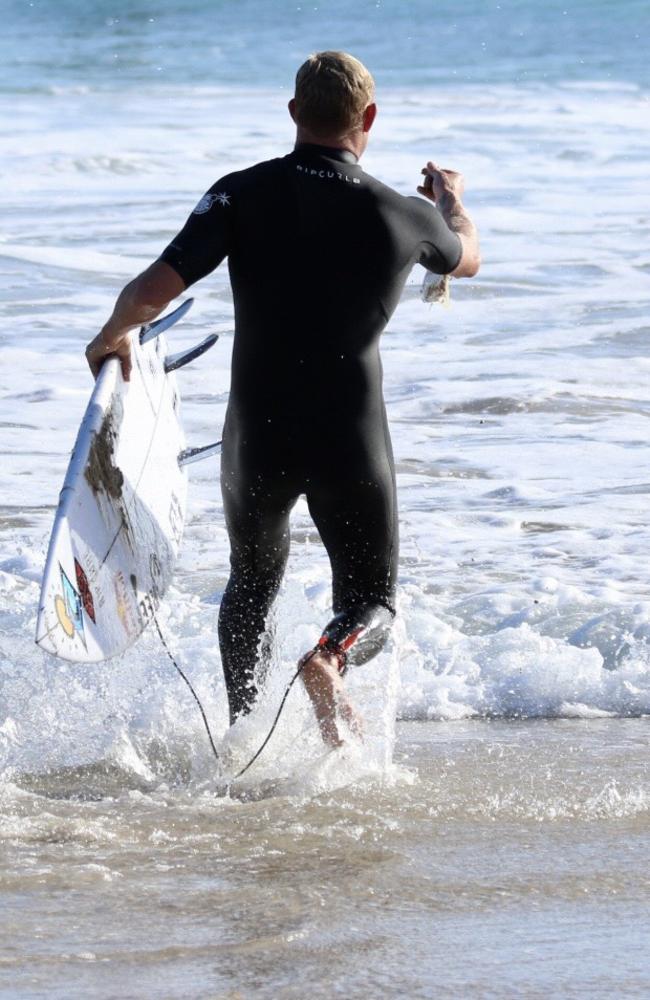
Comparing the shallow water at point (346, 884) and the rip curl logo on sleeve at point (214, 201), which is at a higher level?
the rip curl logo on sleeve at point (214, 201)

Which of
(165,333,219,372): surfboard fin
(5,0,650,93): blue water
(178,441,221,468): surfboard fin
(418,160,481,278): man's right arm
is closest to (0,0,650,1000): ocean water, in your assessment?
(178,441,221,468): surfboard fin

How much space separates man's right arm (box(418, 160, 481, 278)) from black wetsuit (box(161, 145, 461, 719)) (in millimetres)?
79

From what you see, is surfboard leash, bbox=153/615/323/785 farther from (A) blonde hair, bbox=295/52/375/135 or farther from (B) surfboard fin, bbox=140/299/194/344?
(A) blonde hair, bbox=295/52/375/135

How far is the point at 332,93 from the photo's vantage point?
11.2 feet

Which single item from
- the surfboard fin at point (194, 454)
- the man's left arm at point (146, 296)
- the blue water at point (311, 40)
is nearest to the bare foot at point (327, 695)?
the man's left arm at point (146, 296)

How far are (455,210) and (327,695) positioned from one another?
1.25 meters

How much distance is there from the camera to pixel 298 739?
12.8 ft

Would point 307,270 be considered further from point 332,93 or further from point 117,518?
point 117,518

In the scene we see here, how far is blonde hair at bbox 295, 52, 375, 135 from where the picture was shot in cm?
339

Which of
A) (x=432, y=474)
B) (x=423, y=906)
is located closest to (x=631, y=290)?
(x=432, y=474)

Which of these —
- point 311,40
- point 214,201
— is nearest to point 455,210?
point 214,201

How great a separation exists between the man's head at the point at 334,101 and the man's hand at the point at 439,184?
0.35 meters

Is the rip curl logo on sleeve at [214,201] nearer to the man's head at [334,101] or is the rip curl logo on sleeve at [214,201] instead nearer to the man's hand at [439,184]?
the man's head at [334,101]

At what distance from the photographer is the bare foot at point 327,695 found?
359cm
